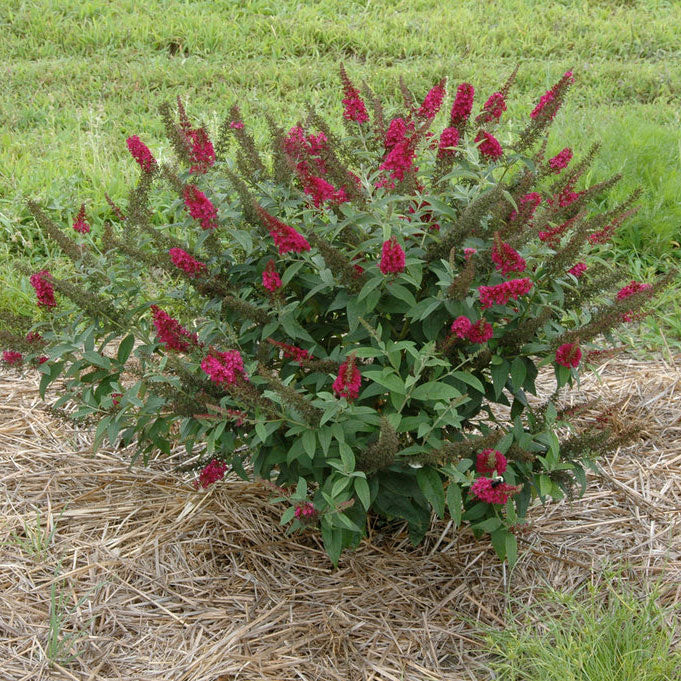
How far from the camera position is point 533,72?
23.8 ft

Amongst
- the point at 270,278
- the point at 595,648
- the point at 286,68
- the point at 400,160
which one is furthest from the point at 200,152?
the point at 286,68

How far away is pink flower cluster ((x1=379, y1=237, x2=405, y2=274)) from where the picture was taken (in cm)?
216

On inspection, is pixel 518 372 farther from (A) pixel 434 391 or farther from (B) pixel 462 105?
(B) pixel 462 105

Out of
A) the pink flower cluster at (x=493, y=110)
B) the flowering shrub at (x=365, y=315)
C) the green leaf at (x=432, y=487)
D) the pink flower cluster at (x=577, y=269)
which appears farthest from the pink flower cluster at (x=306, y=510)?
the pink flower cluster at (x=493, y=110)

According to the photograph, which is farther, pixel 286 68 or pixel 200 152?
pixel 286 68

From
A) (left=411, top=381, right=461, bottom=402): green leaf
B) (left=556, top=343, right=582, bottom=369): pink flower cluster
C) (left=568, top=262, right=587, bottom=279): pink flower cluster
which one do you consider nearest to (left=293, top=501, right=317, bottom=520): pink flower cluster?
(left=411, top=381, right=461, bottom=402): green leaf

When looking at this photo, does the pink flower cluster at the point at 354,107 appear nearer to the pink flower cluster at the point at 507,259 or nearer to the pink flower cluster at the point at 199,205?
the pink flower cluster at the point at 199,205

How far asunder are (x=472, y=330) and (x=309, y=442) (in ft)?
1.78

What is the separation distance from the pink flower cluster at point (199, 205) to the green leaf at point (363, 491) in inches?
34.8

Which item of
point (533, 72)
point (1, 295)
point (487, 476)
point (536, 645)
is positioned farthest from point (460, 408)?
point (533, 72)

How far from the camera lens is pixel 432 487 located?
2500 millimetres

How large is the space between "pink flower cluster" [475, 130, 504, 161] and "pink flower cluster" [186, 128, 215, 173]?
0.87 metres

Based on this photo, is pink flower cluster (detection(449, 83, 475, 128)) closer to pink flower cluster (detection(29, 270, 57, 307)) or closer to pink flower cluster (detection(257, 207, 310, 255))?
pink flower cluster (detection(257, 207, 310, 255))

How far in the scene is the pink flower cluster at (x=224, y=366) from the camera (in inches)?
87.7
